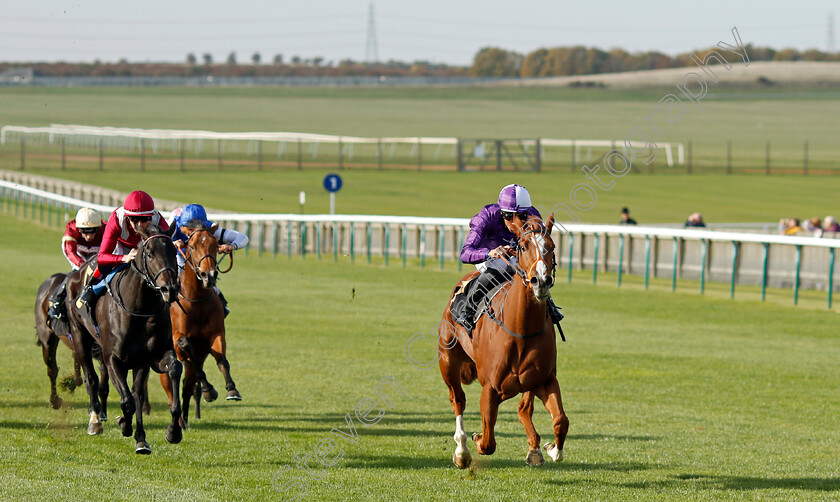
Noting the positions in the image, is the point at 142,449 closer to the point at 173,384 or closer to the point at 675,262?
the point at 173,384

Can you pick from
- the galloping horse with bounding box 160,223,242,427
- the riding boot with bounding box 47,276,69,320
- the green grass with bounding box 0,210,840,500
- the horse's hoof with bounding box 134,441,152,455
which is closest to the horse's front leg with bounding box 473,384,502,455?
the green grass with bounding box 0,210,840,500

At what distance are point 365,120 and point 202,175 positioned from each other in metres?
49.6

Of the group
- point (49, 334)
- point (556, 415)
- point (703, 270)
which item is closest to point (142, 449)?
point (556, 415)

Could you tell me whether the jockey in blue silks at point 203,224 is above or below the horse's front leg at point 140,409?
above

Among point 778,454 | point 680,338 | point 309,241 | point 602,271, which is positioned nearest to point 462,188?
point 309,241

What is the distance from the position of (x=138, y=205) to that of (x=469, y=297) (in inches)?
98.8

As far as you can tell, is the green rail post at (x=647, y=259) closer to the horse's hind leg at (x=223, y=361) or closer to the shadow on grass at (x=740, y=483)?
the horse's hind leg at (x=223, y=361)

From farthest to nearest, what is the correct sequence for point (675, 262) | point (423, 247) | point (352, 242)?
1. point (352, 242)
2. point (423, 247)
3. point (675, 262)

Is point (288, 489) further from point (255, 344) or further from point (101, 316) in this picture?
point (255, 344)

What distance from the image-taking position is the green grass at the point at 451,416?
800cm

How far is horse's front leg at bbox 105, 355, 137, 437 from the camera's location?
Answer: 28.0 ft

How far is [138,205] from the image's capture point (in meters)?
8.62

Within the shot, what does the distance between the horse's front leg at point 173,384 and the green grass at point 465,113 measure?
69.3 metres

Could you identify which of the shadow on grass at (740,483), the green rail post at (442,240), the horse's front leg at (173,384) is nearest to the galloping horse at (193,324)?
the horse's front leg at (173,384)
